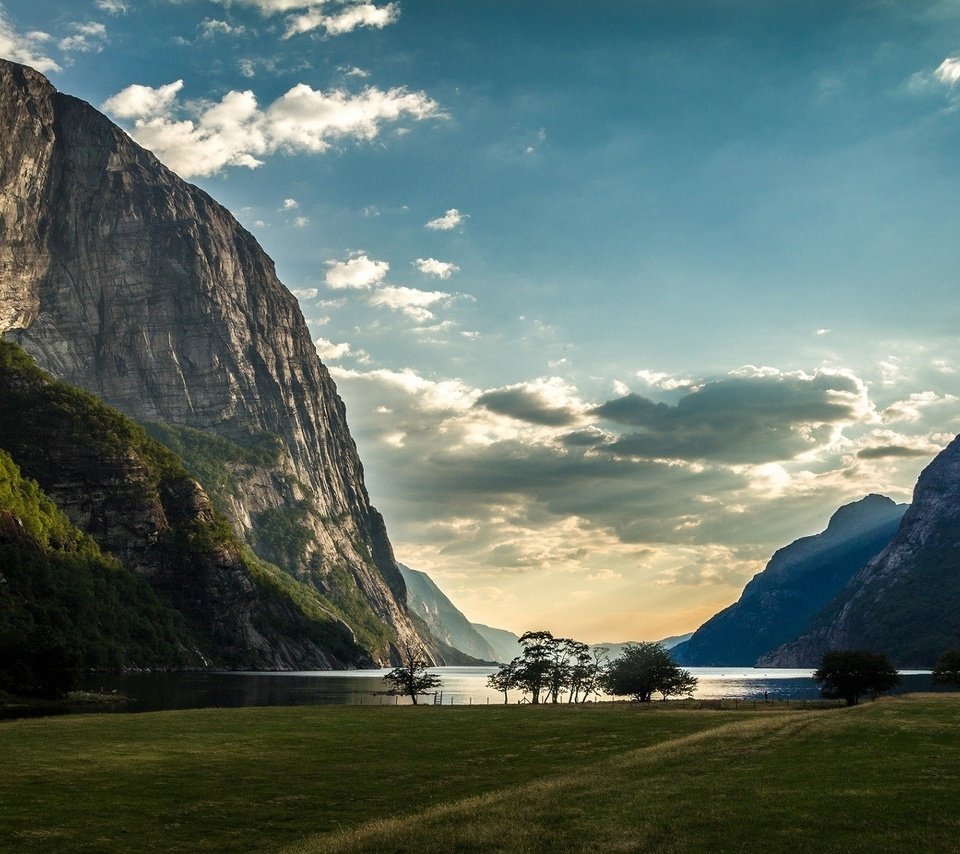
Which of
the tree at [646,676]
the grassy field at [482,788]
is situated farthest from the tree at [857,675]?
the grassy field at [482,788]

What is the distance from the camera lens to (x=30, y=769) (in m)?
42.8

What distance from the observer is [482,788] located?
133ft

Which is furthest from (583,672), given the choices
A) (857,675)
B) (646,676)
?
(857,675)

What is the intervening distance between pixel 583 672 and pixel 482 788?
139712 mm

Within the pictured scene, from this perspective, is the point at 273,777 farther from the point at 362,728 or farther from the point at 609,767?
the point at 362,728

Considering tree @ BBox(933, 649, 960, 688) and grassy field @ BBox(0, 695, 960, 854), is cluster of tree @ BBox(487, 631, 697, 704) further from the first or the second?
grassy field @ BBox(0, 695, 960, 854)

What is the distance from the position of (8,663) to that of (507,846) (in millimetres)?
100506

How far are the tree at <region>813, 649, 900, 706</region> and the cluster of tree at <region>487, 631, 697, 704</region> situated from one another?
29856 millimetres

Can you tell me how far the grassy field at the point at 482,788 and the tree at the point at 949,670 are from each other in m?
101

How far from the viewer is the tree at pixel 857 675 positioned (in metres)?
130

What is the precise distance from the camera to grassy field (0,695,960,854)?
27953 millimetres

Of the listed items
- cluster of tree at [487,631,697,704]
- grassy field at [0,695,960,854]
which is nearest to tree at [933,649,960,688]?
cluster of tree at [487,631,697,704]

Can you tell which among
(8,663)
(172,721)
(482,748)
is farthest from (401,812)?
(8,663)

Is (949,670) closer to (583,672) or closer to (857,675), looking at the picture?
(857,675)
